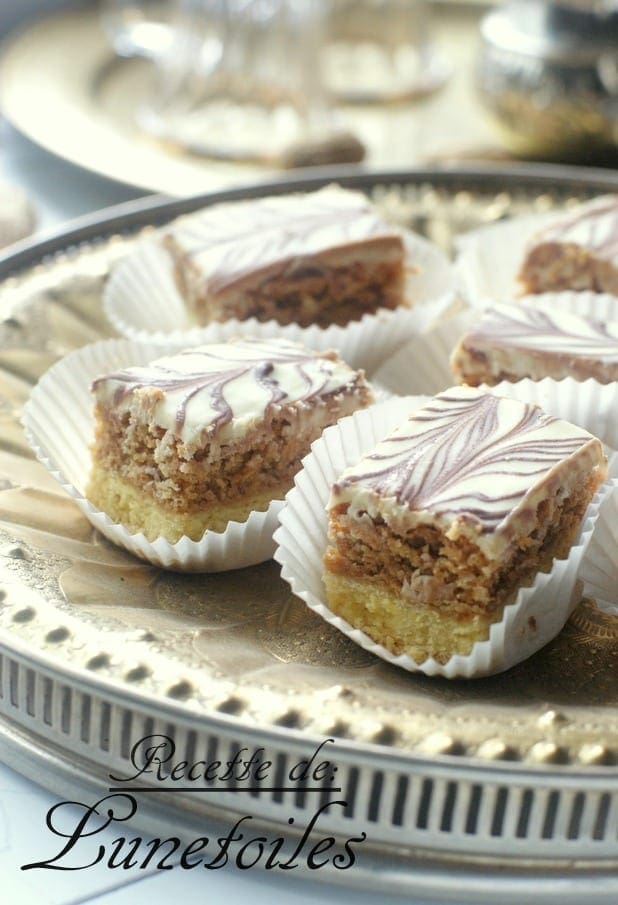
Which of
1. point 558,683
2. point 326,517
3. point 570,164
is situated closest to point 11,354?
point 326,517

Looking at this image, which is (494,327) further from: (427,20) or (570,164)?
(427,20)

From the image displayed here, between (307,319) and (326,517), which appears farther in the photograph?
(307,319)

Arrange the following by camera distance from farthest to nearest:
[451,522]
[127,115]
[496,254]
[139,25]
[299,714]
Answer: [139,25] → [127,115] → [496,254] → [451,522] → [299,714]

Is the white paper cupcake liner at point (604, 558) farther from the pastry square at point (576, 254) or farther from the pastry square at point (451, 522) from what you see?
the pastry square at point (576, 254)

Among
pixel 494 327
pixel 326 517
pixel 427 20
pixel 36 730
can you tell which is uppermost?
pixel 427 20

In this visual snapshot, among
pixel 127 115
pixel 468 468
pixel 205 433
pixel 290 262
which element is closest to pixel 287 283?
pixel 290 262

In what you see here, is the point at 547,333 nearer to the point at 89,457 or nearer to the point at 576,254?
the point at 576,254

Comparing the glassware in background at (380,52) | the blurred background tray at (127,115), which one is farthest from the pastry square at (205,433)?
the glassware in background at (380,52)
